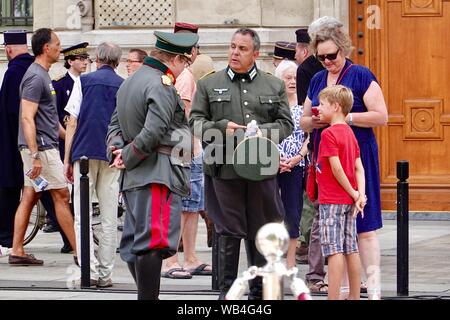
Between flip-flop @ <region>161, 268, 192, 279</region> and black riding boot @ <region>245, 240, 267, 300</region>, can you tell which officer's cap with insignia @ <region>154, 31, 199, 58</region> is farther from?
flip-flop @ <region>161, 268, 192, 279</region>

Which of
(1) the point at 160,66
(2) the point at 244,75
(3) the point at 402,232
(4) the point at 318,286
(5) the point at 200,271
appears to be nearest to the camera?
(1) the point at 160,66

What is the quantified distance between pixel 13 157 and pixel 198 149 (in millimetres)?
2428

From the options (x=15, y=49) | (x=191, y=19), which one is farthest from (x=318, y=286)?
(x=191, y=19)

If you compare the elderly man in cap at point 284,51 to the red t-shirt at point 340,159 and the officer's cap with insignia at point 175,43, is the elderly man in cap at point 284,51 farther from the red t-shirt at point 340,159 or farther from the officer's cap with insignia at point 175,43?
the officer's cap with insignia at point 175,43

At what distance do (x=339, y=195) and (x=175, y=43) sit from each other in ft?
5.20

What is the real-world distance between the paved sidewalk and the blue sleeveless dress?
3.36 ft

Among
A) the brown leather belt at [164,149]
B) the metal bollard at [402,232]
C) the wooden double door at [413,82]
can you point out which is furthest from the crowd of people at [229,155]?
the wooden double door at [413,82]

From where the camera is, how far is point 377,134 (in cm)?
1692

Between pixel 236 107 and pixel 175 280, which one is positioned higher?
pixel 236 107

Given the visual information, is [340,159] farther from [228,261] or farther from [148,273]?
[148,273]

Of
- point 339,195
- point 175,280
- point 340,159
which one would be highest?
point 340,159

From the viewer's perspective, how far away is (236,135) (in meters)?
9.95

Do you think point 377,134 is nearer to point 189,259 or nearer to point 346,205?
point 189,259
